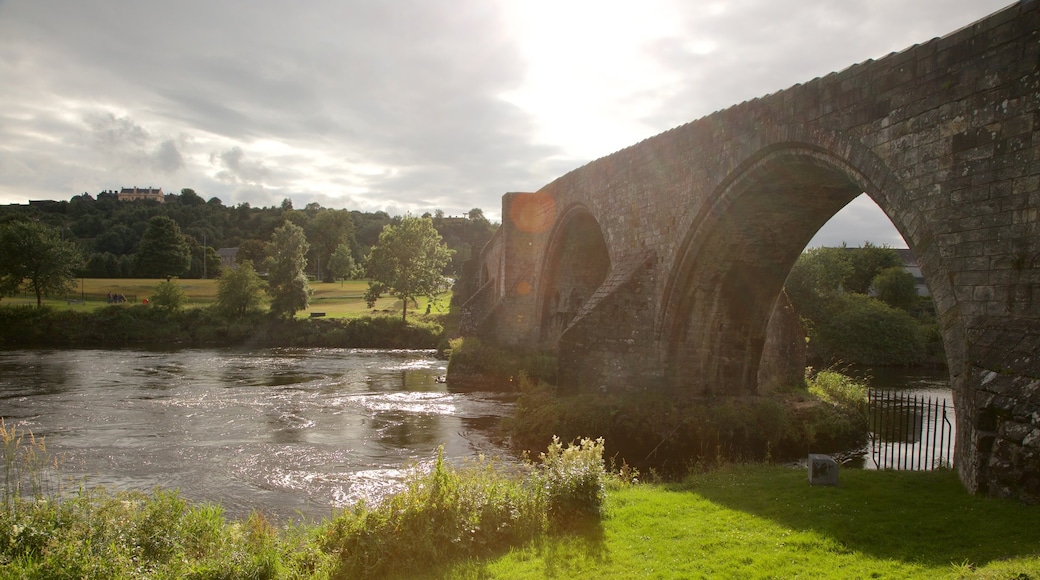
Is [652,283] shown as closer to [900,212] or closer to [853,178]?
[853,178]

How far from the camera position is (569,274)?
2284 centimetres

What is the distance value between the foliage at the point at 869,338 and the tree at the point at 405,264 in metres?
22.1

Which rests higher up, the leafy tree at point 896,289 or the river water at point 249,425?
the leafy tree at point 896,289

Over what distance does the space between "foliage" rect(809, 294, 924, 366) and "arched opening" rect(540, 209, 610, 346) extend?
1498 centimetres

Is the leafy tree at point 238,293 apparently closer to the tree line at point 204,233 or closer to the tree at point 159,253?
the tree line at point 204,233

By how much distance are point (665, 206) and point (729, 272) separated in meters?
1.85

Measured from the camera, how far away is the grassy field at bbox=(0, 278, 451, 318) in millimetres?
40688

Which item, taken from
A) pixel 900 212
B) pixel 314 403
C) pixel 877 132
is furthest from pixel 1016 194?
pixel 314 403

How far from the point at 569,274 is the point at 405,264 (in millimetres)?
18911

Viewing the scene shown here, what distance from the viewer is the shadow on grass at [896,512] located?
4809mm

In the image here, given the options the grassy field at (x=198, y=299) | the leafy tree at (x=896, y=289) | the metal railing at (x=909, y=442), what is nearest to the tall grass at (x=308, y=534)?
the metal railing at (x=909, y=442)

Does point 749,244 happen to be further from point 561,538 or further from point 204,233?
point 204,233

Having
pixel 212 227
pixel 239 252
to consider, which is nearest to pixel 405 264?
pixel 239 252

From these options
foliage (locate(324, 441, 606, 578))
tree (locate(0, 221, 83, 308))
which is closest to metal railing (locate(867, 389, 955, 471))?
foliage (locate(324, 441, 606, 578))
